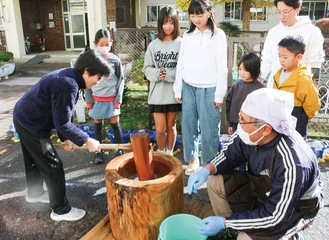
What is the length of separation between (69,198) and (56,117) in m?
1.19

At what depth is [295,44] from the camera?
2.66 metres

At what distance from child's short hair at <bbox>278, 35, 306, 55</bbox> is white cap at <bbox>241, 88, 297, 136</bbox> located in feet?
2.93

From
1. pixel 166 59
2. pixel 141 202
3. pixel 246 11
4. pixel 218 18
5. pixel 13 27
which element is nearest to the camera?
pixel 141 202

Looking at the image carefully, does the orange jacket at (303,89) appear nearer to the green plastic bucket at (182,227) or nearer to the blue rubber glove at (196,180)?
the blue rubber glove at (196,180)

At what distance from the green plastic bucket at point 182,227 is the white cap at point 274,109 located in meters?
0.89

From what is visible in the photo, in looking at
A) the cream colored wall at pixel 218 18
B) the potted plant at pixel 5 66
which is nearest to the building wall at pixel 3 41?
the potted plant at pixel 5 66

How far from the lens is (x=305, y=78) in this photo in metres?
2.69

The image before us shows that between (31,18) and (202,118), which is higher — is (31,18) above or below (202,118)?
above

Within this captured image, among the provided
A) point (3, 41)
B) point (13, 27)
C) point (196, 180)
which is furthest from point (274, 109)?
point (3, 41)

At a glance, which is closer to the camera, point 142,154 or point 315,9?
point 142,154

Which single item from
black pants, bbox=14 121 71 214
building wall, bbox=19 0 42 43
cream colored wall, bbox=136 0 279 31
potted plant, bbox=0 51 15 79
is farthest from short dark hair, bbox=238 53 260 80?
building wall, bbox=19 0 42 43

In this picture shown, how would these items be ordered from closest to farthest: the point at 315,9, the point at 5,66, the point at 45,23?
1. the point at 5,66
2. the point at 45,23
3. the point at 315,9

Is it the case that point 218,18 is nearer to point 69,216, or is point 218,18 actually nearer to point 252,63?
point 252,63

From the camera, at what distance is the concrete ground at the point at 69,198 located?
277 centimetres
